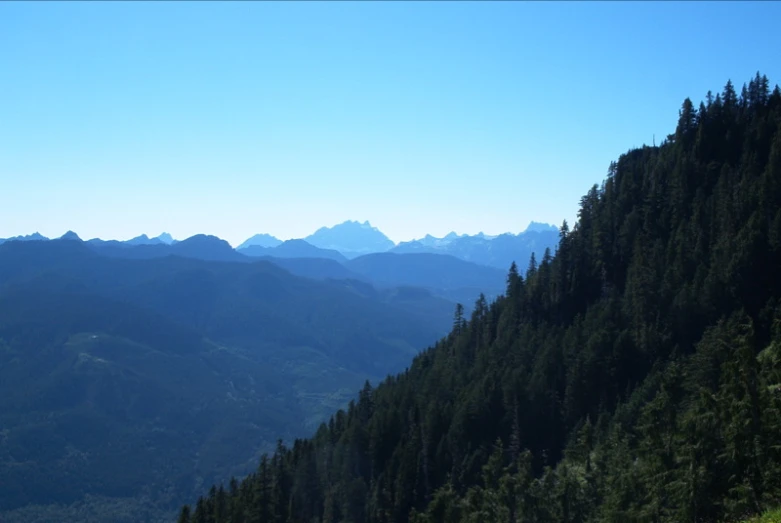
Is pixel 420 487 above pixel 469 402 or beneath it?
beneath

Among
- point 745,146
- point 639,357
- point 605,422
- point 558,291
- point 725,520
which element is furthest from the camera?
point 558,291

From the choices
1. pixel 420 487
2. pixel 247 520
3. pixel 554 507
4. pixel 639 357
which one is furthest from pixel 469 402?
pixel 554 507

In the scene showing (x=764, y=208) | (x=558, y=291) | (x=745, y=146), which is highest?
(x=745, y=146)

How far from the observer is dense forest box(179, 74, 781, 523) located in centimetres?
5372

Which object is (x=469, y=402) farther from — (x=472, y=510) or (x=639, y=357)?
(x=472, y=510)

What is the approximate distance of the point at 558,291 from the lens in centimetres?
14012

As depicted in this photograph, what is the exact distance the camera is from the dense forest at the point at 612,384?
2115 inches

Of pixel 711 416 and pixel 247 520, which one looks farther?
pixel 247 520

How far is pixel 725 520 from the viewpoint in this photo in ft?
140

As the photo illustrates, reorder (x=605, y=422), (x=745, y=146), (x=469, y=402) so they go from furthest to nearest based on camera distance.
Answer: (x=745, y=146), (x=469, y=402), (x=605, y=422)

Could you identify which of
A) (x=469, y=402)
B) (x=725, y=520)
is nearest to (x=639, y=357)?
(x=469, y=402)

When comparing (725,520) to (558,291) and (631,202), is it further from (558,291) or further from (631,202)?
(631,202)

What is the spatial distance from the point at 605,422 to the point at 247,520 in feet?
194

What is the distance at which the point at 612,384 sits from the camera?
107 m
